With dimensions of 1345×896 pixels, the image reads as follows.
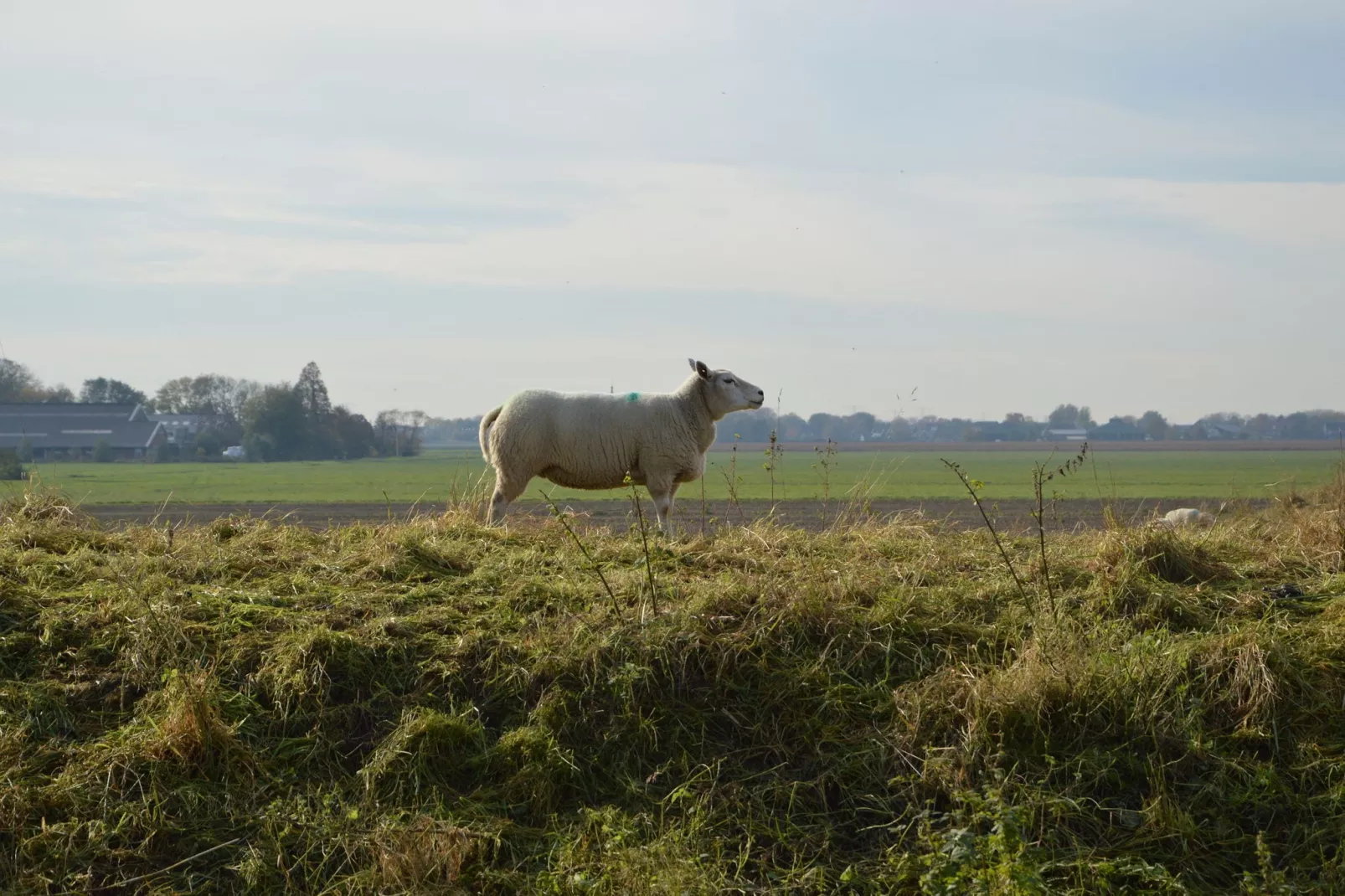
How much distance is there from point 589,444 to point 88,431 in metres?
74.9

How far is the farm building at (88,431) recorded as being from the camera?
75688 mm

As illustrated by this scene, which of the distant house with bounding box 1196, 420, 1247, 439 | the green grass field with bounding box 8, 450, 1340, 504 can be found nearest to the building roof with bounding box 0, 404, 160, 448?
the green grass field with bounding box 8, 450, 1340, 504

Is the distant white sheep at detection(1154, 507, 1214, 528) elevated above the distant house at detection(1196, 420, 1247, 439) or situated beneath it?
situated beneath

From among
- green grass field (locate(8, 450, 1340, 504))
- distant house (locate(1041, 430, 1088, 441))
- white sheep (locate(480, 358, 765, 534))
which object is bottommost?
green grass field (locate(8, 450, 1340, 504))

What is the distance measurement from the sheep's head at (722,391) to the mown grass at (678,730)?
640 cm

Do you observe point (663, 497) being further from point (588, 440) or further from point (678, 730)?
point (678, 730)

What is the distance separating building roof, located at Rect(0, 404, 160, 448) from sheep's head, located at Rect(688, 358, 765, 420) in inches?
2742

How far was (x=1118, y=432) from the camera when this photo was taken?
134 metres

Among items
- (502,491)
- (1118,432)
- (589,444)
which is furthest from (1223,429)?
(502,491)

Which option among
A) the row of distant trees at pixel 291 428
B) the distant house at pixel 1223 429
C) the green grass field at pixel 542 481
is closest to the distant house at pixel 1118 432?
the distant house at pixel 1223 429

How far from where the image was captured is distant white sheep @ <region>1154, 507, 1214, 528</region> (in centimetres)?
925

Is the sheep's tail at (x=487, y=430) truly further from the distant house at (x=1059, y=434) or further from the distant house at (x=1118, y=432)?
the distant house at (x=1118, y=432)

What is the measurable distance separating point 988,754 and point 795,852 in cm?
116

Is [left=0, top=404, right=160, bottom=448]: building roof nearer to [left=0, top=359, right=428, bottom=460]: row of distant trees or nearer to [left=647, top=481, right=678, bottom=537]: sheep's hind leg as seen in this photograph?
[left=0, top=359, right=428, bottom=460]: row of distant trees
